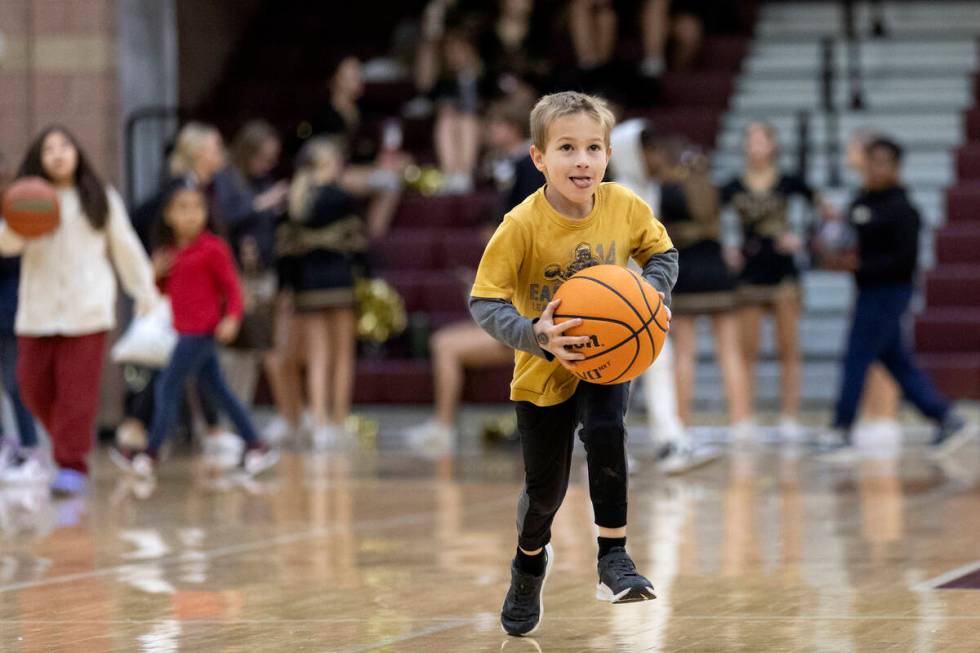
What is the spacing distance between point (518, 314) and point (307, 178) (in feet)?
27.8

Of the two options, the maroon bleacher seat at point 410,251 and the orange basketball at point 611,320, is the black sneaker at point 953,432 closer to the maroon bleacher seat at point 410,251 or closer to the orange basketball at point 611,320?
the maroon bleacher seat at point 410,251

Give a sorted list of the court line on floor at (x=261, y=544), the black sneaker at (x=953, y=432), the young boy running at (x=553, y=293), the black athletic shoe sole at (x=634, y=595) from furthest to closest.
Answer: the black sneaker at (x=953, y=432), the court line on floor at (x=261, y=544), the young boy running at (x=553, y=293), the black athletic shoe sole at (x=634, y=595)

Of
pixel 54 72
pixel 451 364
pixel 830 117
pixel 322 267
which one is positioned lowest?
pixel 451 364

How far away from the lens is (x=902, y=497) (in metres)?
9.78

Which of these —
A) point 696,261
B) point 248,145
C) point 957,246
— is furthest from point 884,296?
point 248,145

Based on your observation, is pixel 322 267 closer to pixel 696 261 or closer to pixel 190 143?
pixel 190 143

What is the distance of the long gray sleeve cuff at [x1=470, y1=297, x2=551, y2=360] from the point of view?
5414 mm

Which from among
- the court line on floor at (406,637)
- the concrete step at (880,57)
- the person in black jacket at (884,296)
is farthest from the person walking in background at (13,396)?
the concrete step at (880,57)

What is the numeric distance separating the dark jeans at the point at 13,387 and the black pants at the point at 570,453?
585 cm

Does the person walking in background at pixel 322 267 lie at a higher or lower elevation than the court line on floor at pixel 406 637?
higher

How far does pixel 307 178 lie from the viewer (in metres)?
13.8

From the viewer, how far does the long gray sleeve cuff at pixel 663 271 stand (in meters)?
5.67

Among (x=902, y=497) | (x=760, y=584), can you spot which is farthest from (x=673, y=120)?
(x=760, y=584)

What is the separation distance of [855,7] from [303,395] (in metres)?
7.69
